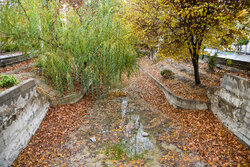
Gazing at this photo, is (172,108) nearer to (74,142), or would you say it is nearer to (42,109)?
(74,142)

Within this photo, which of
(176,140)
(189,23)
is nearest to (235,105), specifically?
(176,140)

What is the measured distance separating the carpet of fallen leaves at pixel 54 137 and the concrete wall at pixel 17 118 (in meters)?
0.24

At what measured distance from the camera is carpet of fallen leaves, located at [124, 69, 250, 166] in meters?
4.91

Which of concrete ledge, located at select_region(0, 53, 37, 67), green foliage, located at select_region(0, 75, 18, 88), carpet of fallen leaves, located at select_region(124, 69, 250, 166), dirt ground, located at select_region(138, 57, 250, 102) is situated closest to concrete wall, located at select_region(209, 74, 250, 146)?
carpet of fallen leaves, located at select_region(124, 69, 250, 166)

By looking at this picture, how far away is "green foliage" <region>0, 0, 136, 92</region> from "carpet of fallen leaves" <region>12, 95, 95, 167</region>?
1.22m

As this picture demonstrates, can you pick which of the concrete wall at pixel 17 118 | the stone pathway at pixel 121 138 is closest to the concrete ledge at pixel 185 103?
the stone pathway at pixel 121 138

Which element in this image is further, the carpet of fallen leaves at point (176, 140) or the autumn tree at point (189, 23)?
the autumn tree at point (189, 23)

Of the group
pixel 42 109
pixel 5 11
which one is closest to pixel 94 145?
pixel 42 109

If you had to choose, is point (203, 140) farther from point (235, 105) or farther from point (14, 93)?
point (14, 93)

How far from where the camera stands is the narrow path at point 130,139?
16.3 feet

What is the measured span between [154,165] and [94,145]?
6.88ft

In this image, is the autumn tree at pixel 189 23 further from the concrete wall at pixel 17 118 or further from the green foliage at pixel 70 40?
the concrete wall at pixel 17 118

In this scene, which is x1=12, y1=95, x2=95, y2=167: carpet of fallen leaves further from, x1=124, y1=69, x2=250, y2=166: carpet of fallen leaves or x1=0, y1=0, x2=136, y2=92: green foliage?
x1=124, y1=69, x2=250, y2=166: carpet of fallen leaves

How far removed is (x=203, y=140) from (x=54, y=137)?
5225mm
